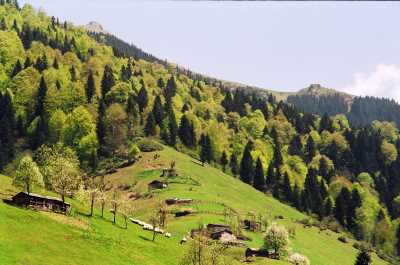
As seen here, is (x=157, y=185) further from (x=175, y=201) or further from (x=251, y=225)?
(x=251, y=225)

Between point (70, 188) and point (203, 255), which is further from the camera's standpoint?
point (70, 188)

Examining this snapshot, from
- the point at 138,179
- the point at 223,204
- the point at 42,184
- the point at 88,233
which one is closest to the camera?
the point at 88,233

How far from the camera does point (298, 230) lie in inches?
6983

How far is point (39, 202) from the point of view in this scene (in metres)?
108

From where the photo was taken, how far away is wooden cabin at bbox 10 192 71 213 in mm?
105938

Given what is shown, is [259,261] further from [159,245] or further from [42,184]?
[42,184]

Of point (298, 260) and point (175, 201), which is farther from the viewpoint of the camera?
point (175, 201)

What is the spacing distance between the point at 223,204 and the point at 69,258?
9121 cm

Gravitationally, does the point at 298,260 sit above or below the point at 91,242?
below

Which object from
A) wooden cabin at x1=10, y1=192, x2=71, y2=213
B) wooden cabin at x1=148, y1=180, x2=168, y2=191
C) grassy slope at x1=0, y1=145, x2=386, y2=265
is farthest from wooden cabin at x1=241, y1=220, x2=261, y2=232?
wooden cabin at x1=10, y1=192, x2=71, y2=213

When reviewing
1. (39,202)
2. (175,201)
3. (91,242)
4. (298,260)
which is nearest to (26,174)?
(39,202)

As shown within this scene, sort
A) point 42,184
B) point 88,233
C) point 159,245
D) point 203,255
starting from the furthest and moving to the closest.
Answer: point 42,184 < point 159,245 < point 88,233 < point 203,255

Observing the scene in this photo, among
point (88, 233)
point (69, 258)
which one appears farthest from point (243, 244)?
point (69, 258)

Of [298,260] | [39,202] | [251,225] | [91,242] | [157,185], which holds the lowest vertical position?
[298,260]
